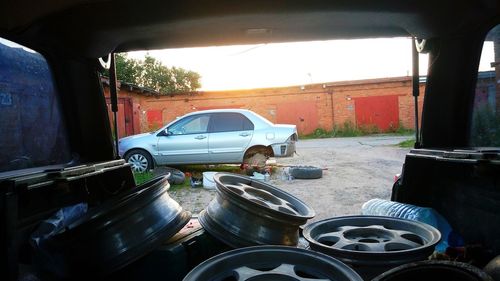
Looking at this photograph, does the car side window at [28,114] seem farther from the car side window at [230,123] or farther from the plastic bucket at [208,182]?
the car side window at [230,123]

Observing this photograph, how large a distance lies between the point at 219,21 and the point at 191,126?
8125 mm

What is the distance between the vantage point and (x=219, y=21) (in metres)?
2.98

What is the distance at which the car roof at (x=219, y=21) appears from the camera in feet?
8.91

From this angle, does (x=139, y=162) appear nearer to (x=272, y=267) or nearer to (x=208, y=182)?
(x=208, y=182)

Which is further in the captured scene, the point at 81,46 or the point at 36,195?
the point at 81,46

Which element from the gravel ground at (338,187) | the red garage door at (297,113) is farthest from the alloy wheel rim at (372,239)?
the red garage door at (297,113)

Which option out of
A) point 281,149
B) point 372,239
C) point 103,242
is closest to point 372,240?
point 372,239

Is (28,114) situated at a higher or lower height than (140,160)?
higher

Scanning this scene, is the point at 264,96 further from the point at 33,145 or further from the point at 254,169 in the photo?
the point at 33,145

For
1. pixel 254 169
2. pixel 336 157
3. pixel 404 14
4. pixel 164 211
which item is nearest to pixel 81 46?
pixel 164 211

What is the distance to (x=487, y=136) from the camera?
3123mm

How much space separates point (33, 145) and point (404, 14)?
2922 millimetres

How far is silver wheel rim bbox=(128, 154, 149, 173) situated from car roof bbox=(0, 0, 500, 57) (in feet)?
25.5

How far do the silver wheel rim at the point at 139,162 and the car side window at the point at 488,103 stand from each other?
29.8 ft
